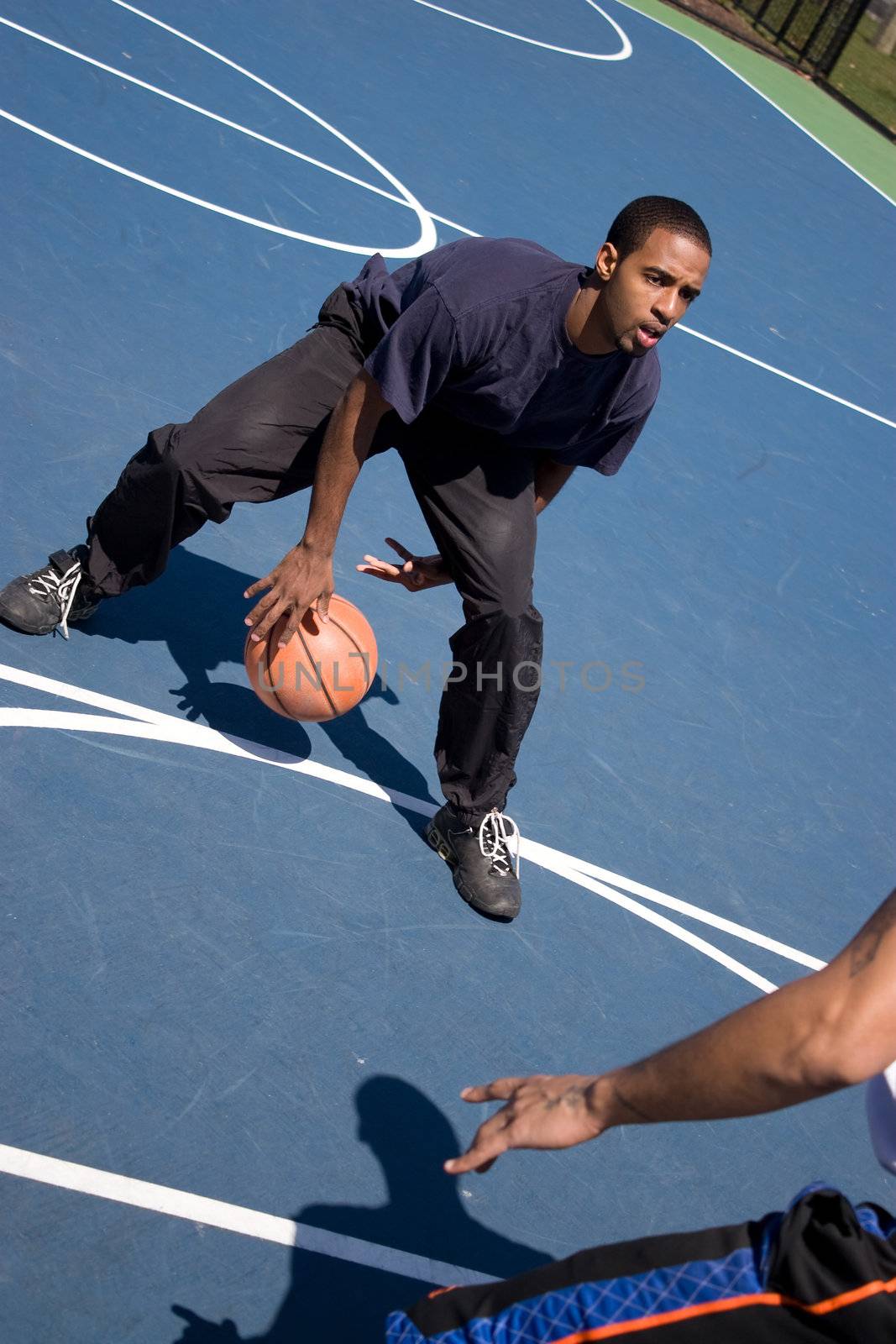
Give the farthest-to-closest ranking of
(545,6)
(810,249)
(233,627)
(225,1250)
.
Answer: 1. (545,6)
2. (810,249)
3. (233,627)
4. (225,1250)

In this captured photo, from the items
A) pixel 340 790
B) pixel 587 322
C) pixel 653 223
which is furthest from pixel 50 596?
pixel 653 223

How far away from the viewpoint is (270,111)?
7.92 metres

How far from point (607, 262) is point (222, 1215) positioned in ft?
7.95

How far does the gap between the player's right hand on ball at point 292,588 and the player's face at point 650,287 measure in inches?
38.5

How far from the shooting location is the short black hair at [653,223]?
10.00 ft

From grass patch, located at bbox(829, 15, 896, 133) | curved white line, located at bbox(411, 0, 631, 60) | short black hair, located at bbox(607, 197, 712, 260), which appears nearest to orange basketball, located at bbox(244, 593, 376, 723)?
short black hair, located at bbox(607, 197, 712, 260)

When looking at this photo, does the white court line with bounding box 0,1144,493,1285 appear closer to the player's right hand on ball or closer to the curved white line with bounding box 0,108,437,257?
the player's right hand on ball

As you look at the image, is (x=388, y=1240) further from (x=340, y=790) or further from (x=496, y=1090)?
(x=340, y=790)

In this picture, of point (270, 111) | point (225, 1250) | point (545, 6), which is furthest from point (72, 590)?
point (545, 6)

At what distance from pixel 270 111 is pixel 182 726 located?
5597 millimetres

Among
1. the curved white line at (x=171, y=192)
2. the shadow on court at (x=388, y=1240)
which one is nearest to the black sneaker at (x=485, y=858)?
the shadow on court at (x=388, y=1240)

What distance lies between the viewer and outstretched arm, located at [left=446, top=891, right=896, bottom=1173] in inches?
60.5

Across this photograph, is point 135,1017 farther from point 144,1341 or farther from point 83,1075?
point 144,1341

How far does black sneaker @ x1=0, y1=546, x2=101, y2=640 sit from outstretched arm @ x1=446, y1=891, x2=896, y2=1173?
98.5 inches
